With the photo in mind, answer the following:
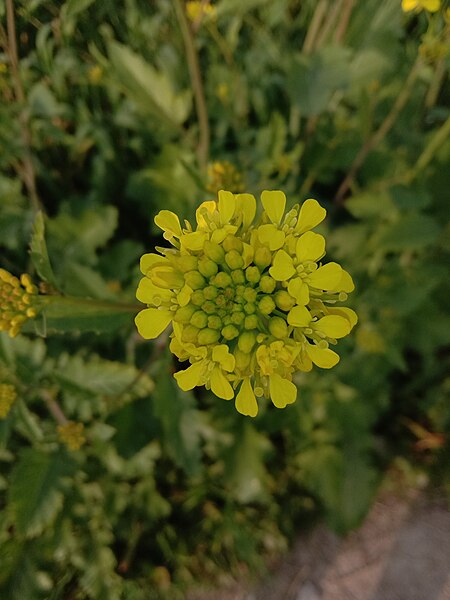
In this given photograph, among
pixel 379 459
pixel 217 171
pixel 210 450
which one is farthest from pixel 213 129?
pixel 379 459

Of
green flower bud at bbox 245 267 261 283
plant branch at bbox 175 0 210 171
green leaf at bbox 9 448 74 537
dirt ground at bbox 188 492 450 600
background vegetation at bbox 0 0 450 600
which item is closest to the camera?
green flower bud at bbox 245 267 261 283

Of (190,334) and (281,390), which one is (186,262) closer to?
(190,334)

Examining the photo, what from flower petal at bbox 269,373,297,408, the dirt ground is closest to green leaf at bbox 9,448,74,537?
flower petal at bbox 269,373,297,408

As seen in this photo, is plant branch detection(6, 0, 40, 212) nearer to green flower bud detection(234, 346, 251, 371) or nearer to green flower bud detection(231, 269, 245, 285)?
green flower bud detection(231, 269, 245, 285)

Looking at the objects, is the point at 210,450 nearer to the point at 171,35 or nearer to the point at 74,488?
the point at 74,488

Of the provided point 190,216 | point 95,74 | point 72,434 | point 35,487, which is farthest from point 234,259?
point 95,74

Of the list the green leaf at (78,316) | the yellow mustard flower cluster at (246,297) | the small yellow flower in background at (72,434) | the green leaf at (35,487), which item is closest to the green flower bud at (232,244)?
the yellow mustard flower cluster at (246,297)

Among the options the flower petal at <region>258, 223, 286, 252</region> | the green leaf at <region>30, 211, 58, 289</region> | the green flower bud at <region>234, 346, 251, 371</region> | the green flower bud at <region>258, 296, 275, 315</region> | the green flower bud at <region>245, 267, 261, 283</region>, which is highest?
the flower petal at <region>258, 223, 286, 252</region>

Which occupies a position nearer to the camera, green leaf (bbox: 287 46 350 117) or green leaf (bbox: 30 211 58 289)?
green leaf (bbox: 30 211 58 289)
